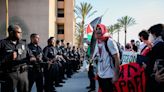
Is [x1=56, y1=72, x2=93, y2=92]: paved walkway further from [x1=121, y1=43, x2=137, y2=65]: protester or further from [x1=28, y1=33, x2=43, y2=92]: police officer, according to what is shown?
[x1=121, y1=43, x2=137, y2=65]: protester

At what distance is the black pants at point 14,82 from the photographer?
697 cm

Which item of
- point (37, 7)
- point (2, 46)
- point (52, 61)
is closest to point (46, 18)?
point (37, 7)

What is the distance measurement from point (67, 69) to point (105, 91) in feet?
49.0

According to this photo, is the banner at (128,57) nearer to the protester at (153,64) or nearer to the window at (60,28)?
the protester at (153,64)

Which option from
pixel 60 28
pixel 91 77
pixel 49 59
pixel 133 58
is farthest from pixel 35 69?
pixel 60 28

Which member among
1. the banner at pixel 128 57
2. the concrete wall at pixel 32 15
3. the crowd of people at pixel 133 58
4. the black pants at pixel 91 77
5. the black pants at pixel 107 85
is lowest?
the black pants at pixel 91 77

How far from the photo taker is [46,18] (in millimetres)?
39250

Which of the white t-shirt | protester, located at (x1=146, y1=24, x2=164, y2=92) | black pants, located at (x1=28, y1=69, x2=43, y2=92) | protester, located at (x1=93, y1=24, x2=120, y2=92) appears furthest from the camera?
black pants, located at (x1=28, y1=69, x2=43, y2=92)

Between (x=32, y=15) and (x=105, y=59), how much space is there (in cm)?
3323

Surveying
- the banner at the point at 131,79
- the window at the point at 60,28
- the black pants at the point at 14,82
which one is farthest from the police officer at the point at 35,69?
the window at the point at 60,28

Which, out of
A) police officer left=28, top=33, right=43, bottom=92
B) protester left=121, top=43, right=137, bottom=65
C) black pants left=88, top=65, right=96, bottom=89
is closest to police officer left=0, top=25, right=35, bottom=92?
police officer left=28, top=33, right=43, bottom=92

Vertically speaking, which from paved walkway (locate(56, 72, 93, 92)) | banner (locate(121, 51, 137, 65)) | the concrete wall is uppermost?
the concrete wall

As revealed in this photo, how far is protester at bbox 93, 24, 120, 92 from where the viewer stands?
6535 millimetres

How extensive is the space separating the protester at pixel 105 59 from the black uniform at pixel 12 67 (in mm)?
1298
